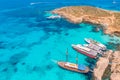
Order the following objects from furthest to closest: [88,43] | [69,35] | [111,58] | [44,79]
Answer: [69,35] < [88,43] < [111,58] < [44,79]

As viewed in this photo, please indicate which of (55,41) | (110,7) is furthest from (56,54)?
(110,7)

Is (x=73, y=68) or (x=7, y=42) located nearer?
(x=73, y=68)

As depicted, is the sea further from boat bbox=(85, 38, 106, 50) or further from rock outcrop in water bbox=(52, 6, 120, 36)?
rock outcrop in water bbox=(52, 6, 120, 36)

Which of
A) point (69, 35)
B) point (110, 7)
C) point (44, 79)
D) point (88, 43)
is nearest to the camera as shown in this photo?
point (44, 79)

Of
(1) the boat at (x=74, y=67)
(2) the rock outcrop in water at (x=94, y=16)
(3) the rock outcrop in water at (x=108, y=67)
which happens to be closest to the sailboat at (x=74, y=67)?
(1) the boat at (x=74, y=67)

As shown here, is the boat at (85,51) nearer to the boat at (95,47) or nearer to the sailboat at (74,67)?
the boat at (95,47)

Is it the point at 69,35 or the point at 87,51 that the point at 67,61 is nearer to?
the point at 87,51

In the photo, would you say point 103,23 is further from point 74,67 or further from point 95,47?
point 74,67
